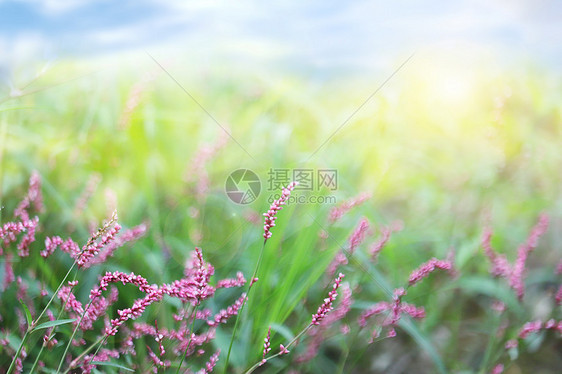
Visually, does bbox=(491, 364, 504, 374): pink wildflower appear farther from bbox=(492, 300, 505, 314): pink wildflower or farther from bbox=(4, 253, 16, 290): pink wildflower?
bbox=(4, 253, 16, 290): pink wildflower

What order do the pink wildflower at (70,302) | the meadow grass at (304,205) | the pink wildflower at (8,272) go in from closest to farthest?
1. the pink wildflower at (70,302)
2. the pink wildflower at (8,272)
3. the meadow grass at (304,205)

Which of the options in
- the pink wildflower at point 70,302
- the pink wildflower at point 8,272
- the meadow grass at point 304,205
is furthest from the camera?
the meadow grass at point 304,205

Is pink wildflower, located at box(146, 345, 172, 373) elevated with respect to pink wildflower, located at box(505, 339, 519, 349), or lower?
elevated

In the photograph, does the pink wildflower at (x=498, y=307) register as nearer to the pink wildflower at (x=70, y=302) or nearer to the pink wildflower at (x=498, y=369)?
the pink wildflower at (x=498, y=369)

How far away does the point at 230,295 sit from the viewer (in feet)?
3.89

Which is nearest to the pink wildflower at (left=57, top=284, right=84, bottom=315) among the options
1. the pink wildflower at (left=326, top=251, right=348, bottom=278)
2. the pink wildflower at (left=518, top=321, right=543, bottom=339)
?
the pink wildflower at (left=326, top=251, right=348, bottom=278)

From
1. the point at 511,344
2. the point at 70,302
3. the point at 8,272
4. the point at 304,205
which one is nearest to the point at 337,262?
the point at 304,205

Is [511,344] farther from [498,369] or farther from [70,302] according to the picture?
[70,302]

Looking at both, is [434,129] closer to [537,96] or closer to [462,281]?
[537,96]

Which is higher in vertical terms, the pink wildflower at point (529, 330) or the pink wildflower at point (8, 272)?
the pink wildflower at point (8, 272)

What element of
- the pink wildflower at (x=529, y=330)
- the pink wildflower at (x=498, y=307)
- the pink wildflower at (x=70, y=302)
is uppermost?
the pink wildflower at (x=70, y=302)

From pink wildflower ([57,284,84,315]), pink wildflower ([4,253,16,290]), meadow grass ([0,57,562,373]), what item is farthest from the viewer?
meadow grass ([0,57,562,373])

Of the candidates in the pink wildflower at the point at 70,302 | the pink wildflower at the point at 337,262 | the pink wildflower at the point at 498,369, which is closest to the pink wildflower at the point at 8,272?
the pink wildflower at the point at 70,302

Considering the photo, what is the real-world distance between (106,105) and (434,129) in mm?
1149
